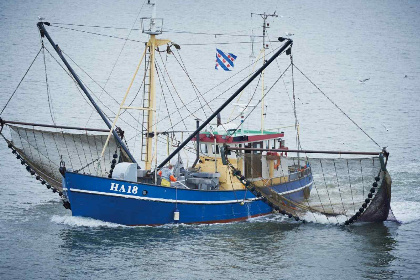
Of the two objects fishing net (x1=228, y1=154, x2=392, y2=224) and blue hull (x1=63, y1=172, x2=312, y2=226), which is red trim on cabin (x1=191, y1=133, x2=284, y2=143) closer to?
fishing net (x1=228, y1=154, x2=392, y2=224)

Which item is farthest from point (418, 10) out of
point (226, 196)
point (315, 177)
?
point (226, 196)

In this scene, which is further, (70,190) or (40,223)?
(40,223)

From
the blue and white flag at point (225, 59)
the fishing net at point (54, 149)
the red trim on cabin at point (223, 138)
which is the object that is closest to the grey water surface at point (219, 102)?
the fishing net at point (54, 149)

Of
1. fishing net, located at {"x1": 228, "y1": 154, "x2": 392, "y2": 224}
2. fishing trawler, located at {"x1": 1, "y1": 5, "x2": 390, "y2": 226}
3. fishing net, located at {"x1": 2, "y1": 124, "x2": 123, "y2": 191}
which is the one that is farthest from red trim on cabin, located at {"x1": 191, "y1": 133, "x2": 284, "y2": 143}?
fishing net, located at {"x1": 2, "y1": 124, "x2": 123, "y2": 191}

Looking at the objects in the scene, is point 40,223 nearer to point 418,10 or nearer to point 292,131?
point 292,131

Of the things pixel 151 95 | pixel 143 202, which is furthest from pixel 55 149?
pixel 143 202

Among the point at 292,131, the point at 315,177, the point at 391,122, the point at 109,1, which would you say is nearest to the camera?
the point at 315,177

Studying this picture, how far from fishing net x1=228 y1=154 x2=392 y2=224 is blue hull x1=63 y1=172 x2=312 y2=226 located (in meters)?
1.63

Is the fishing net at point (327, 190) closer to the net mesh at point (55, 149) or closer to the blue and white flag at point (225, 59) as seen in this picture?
the blue and white flag at point (225, 59)

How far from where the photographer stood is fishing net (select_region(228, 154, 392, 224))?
107 ft

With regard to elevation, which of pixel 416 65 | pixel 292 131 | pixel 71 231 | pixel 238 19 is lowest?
pixel 71 231

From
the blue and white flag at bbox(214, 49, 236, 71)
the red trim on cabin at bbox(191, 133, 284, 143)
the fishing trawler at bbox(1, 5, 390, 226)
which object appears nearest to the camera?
the fishing trawler at bbox(1, 5, 390, 226)

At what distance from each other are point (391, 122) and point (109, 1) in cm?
12785

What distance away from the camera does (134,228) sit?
106 feet
